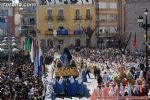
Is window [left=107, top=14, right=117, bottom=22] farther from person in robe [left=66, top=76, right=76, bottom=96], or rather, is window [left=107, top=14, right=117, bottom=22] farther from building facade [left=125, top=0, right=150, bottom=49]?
person in robe [left=66, top=76, right=76, bottom=96]

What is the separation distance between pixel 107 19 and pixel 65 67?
53.5 m

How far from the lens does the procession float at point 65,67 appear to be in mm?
31625

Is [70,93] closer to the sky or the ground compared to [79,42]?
closer to the sky

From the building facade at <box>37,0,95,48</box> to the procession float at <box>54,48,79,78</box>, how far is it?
49.6 metres

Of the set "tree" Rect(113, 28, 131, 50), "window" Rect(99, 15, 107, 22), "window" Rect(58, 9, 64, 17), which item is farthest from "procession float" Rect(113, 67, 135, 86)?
"window" Rect(99, 15, 107, 22)

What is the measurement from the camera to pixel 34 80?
27.2 metres

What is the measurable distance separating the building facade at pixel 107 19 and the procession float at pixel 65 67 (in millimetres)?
50027

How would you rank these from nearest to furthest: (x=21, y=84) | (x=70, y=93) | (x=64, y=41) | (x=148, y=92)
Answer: (x=21, y=84), (x=148, y=92), (x=70, y=93), (x=64, y=41)

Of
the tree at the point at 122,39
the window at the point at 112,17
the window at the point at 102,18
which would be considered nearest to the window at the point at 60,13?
the window at the point at 102,18

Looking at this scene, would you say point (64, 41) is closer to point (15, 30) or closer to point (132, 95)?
point (15, 30)

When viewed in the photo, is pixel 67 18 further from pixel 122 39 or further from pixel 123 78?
pixel 123 78

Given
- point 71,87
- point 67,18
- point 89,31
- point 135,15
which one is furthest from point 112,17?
point 71,87

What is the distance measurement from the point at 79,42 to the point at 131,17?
1713 cm

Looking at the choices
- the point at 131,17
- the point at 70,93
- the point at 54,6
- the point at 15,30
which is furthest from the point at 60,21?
the point at 70,93
